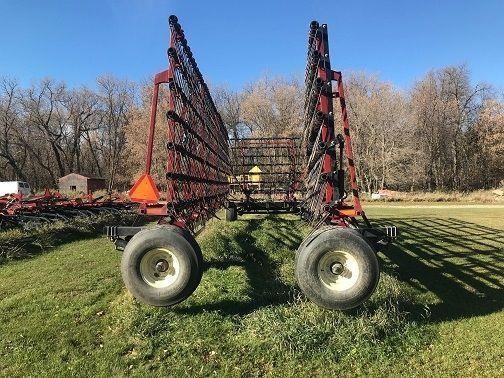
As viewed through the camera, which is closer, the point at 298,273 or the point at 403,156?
the point at 298,273

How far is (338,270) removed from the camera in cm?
518

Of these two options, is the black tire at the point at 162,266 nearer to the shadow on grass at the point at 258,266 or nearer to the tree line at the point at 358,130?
the shadow on grass at the point at 258,266

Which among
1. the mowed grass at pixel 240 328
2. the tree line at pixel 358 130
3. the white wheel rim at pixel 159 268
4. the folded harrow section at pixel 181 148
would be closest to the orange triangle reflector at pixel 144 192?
the folded harrow section at pixel 181 148

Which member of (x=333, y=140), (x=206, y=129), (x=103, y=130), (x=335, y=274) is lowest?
(x=335, y=274)

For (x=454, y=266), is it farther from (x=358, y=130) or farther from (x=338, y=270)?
(x=358, y=130)

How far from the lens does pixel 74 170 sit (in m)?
72.2

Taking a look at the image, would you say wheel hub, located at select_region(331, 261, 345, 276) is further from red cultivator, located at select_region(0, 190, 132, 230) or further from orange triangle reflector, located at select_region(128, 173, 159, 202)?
red cultivator, located at select_region(0, 190, 132, 230)

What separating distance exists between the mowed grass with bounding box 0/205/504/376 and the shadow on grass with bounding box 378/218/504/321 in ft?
0.22

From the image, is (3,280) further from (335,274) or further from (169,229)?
(335,274)

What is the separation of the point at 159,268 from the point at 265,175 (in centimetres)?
938

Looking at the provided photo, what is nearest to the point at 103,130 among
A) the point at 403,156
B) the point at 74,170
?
the point at 74,170

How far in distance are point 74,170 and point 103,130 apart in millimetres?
7589

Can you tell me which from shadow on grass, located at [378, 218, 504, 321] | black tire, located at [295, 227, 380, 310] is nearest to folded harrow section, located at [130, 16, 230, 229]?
black tire, located at [295, 227, 380, 310]

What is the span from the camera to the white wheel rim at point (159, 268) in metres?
5.30
